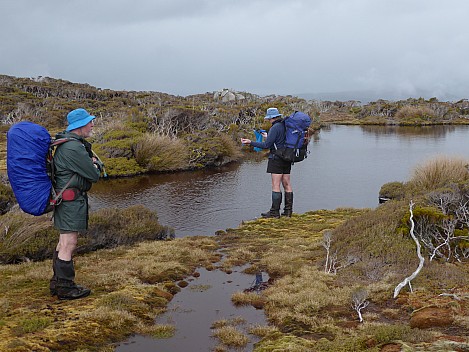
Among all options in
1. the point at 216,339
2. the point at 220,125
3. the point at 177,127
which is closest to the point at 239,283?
the point at 216,339

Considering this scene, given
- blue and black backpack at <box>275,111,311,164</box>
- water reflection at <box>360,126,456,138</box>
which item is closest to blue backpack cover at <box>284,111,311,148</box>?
blue and black backpack at <box>275,111,311,164</box>

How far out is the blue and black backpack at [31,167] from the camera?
5520 mm

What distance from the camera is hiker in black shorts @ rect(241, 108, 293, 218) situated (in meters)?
11.6

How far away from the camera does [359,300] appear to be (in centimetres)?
597

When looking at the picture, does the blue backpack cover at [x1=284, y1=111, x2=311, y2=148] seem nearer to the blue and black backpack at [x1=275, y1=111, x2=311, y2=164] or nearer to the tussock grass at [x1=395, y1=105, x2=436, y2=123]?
the blue and black backpack at [x1=275, y1=111, x2=311, y2=164]

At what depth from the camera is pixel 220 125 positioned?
103 ft

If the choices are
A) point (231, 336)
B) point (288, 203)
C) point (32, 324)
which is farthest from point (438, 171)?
point (32, 324)

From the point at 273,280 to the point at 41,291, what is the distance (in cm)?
363

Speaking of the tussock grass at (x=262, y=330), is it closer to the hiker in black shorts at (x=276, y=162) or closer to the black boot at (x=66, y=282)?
the black boot at (x=66, y=282)

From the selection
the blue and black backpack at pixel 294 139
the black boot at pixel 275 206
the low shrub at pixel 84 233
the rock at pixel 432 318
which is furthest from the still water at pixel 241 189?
the rock at pixel 432 318

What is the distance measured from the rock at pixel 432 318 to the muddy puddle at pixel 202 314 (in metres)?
1.87

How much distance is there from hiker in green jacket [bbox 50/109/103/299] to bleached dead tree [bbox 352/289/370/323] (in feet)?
12.2

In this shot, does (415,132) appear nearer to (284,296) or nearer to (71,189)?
(284,296)

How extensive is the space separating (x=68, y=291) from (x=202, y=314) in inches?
74.2
